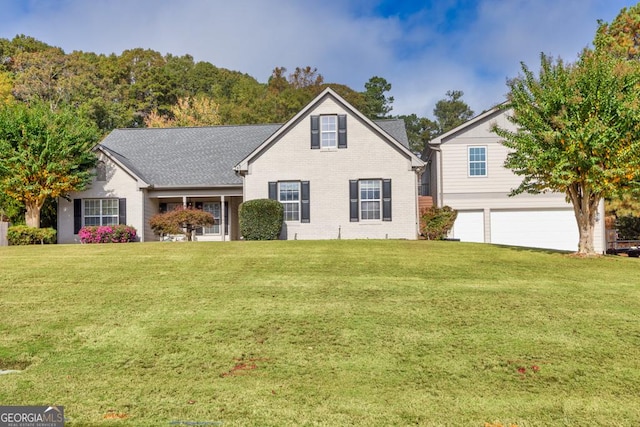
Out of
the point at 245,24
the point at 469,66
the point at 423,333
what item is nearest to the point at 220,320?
the point at 423,333

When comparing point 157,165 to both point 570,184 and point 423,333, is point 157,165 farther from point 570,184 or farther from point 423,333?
point 423,333

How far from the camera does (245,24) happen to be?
26.8 m

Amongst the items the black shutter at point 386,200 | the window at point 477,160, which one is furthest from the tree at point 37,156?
the window at point 477,160

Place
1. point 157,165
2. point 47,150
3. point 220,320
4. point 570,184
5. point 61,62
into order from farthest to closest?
1. point 61,62
2. point 157,165
3. point 47,150
4. point 570,184
5. point 220,320

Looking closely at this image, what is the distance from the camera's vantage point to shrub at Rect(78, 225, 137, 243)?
859 inches

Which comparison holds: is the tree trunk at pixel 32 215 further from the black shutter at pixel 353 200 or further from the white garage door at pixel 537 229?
the white garage door at pixel 537 229

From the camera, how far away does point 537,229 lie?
78.6 ft

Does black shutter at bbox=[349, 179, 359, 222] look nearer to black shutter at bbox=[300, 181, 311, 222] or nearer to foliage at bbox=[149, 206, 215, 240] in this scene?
black shutter at bbox=[300, 181, 311, 222]

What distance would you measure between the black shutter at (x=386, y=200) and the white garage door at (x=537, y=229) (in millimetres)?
5493

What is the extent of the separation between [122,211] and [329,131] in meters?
9.77

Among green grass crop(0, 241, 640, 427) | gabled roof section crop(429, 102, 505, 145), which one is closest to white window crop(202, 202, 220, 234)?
gabled roof section crop(429, 102, 505, 145)

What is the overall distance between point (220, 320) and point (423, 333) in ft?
10.4

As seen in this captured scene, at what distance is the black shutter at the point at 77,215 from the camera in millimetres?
23281

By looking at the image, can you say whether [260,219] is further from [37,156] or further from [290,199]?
[37,156]
